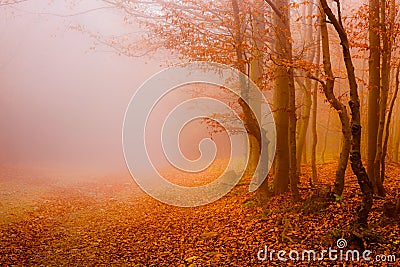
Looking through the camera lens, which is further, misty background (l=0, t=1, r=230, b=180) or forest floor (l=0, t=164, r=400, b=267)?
A: misty background (l=0, t=1, r=230, b=180)

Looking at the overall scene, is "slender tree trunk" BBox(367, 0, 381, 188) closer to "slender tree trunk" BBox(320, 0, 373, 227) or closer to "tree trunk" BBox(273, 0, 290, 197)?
"slender tree trunk" BBox(320, 0, 373, 227)

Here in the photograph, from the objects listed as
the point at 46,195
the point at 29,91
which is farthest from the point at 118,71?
the point at 46,195

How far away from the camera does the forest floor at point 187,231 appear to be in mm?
7191

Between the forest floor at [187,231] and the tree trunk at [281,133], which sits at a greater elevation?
the tree trunk at [281,133]

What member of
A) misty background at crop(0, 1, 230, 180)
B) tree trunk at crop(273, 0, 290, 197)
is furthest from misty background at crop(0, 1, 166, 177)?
tree trunk at crop(273, 0, 290, 197)

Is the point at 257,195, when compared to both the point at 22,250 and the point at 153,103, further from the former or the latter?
the point at 153,103

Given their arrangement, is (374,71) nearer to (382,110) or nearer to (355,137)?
(382,110)

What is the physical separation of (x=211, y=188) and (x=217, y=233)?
20.0 feet

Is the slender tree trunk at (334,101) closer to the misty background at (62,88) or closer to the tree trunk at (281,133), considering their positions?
the tree trunk at (281,133)

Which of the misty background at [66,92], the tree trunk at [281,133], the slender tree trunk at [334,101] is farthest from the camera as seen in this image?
the misty background at [66,92]

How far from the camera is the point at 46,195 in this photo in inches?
612

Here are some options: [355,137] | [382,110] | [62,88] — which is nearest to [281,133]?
[382,110]

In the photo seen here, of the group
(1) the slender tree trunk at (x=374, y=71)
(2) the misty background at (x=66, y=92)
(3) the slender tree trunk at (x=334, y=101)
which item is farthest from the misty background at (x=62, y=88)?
(1) the slender tree trunk at (x=374, y=71)

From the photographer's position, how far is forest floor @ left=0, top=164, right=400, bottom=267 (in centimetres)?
719
